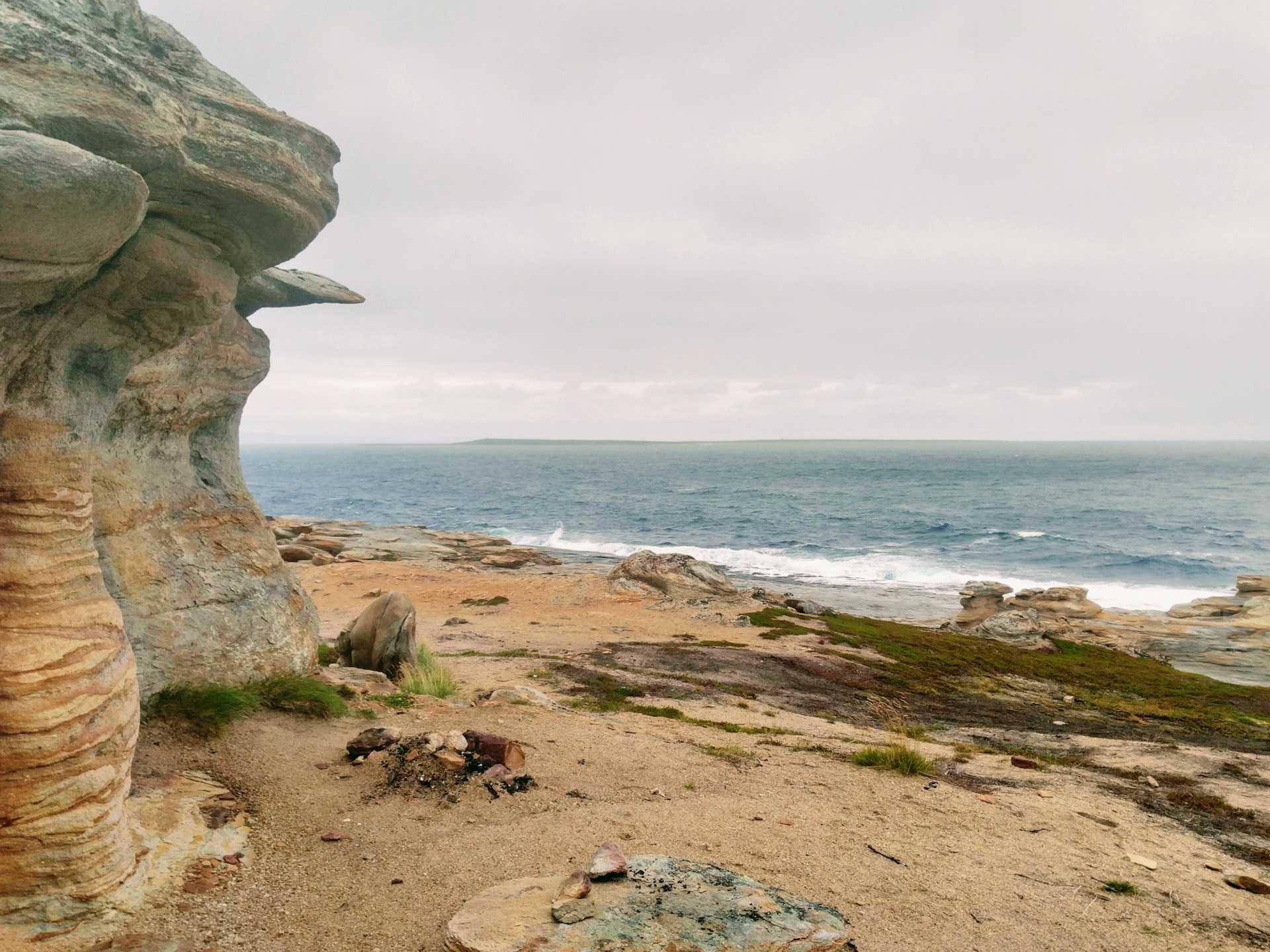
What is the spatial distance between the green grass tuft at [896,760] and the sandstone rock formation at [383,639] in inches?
331

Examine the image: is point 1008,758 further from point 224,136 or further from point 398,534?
point 398,534

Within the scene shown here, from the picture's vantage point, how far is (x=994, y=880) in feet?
23.1

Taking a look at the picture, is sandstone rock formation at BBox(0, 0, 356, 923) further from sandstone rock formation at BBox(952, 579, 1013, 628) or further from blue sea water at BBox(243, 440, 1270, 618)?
sandstone rock formation at BBox(952, 579, 1013, 628)

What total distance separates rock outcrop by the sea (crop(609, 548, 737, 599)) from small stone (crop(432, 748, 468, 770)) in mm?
22607

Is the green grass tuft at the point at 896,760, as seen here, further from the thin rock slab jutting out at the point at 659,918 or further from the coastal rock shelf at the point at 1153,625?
the coastal rock shelf at the point at 1153,625

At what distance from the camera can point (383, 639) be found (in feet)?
45.7

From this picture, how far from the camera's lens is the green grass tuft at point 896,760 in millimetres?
10273

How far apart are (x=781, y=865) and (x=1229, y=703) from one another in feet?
67.6

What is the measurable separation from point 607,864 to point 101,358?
688cm

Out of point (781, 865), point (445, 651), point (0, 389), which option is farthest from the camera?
point (445, 651)

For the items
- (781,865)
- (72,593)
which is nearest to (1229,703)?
(781,865)

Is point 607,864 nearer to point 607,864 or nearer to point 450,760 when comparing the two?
point 607,864

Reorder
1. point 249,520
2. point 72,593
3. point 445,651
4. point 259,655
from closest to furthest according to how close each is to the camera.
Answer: point 72,593 → point 259,655 → point 249,520 → point 445,651

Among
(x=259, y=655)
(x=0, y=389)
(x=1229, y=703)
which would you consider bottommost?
(x=1229, y=703)
